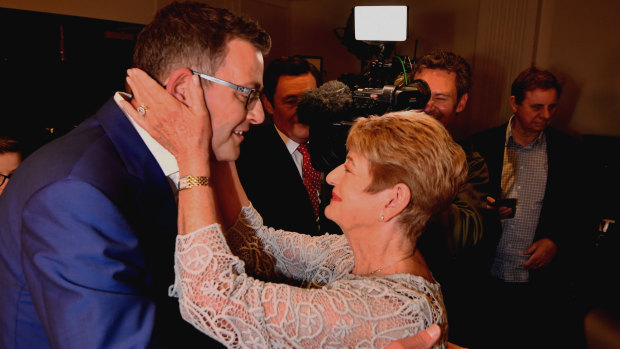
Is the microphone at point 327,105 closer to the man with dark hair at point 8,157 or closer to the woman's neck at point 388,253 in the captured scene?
the woman's neck at point 388,253

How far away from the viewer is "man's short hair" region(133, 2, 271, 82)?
1.16m

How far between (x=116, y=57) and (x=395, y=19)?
9.27ft

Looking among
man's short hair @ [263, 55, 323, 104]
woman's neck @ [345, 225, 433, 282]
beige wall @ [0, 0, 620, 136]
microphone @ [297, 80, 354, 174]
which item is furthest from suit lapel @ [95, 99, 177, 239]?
beige wall @ [0, 0, 620, 136]

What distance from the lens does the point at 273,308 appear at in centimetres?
101

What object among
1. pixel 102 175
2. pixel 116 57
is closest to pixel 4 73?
pixel 116 57

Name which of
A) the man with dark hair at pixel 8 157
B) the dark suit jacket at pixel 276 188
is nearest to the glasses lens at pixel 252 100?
the dark suit jacket at pixel 276 188

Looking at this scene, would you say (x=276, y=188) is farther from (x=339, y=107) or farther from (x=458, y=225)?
(x=458, y=225)

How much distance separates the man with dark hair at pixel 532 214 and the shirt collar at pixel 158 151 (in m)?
2.03

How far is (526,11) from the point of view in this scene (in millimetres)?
4578

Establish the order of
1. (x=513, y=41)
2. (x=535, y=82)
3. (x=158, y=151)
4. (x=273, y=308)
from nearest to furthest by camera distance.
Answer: (x=273, y=308) < (x=158, y=151) < (x=535, y=82) < (x=513, y=41)

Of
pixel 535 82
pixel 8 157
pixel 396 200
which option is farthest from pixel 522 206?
pixel 8 157

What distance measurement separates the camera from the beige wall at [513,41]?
13.3 feet

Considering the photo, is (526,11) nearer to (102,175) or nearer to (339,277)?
(339,277)

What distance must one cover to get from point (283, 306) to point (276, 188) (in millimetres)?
1121
